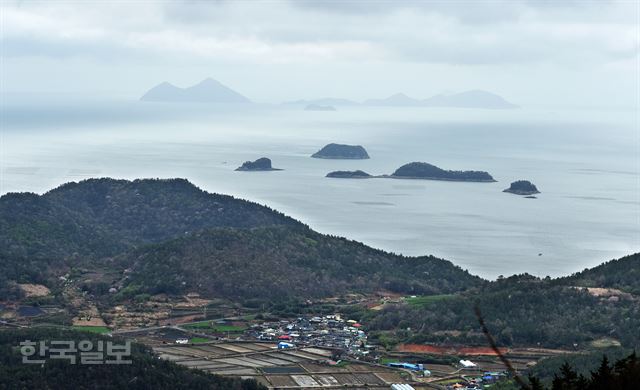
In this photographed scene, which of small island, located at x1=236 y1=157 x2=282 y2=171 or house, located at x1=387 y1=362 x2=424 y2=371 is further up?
small island, located at x1=236 y1=157 x2=282 y2=171

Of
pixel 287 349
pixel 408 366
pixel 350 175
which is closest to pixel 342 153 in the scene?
pixel 350 175

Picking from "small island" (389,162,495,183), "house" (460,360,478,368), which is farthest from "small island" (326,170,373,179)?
"house" (460,360,478,368)

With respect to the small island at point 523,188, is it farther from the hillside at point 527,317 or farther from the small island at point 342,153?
the hillside at point 527,317

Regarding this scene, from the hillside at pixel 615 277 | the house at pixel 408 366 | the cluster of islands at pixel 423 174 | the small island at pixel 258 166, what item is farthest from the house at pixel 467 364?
the small island at pixel 258 166

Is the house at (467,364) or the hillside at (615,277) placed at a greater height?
the hillside at (615,277)

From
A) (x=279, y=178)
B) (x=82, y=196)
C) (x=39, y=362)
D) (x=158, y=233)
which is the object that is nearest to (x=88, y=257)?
(x=158, y=233)

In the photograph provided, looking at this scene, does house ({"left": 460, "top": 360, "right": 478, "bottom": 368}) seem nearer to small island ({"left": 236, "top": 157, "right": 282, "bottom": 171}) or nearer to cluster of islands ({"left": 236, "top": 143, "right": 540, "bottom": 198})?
cluster of islands ({"left": 236, "top": 143, "right": 540, "bottom": 198})
